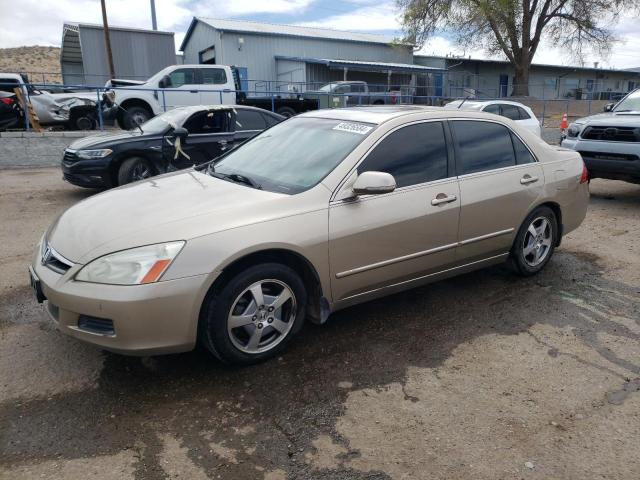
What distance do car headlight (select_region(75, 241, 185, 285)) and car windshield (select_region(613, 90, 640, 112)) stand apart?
859cm

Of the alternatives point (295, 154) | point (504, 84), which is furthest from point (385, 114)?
point (504, 84)

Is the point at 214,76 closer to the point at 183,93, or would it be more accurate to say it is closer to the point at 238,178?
the point at 183,93

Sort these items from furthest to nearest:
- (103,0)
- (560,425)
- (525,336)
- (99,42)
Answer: (99,42)
(103,0)
(525,336)
(560,425)

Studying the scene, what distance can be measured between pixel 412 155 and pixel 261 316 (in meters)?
1.65

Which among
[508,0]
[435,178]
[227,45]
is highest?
[508,0]

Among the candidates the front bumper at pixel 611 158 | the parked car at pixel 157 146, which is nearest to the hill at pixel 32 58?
the parked car at pixel 157 146

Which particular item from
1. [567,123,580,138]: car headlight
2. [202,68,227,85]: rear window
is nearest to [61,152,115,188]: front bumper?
[567,123,580,138]: car headlight

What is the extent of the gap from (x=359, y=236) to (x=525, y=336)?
147 cm

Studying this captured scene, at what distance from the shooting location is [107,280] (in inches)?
109

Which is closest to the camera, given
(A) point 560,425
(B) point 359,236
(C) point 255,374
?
(A) point 560,425

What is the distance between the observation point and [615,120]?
25.9 feet

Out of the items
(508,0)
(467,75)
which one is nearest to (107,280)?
(508,0)

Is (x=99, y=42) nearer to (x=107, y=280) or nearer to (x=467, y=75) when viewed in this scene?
(x=467, y=75)

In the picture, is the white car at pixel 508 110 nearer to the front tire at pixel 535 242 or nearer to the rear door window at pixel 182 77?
the front tire at pixel 535 242
